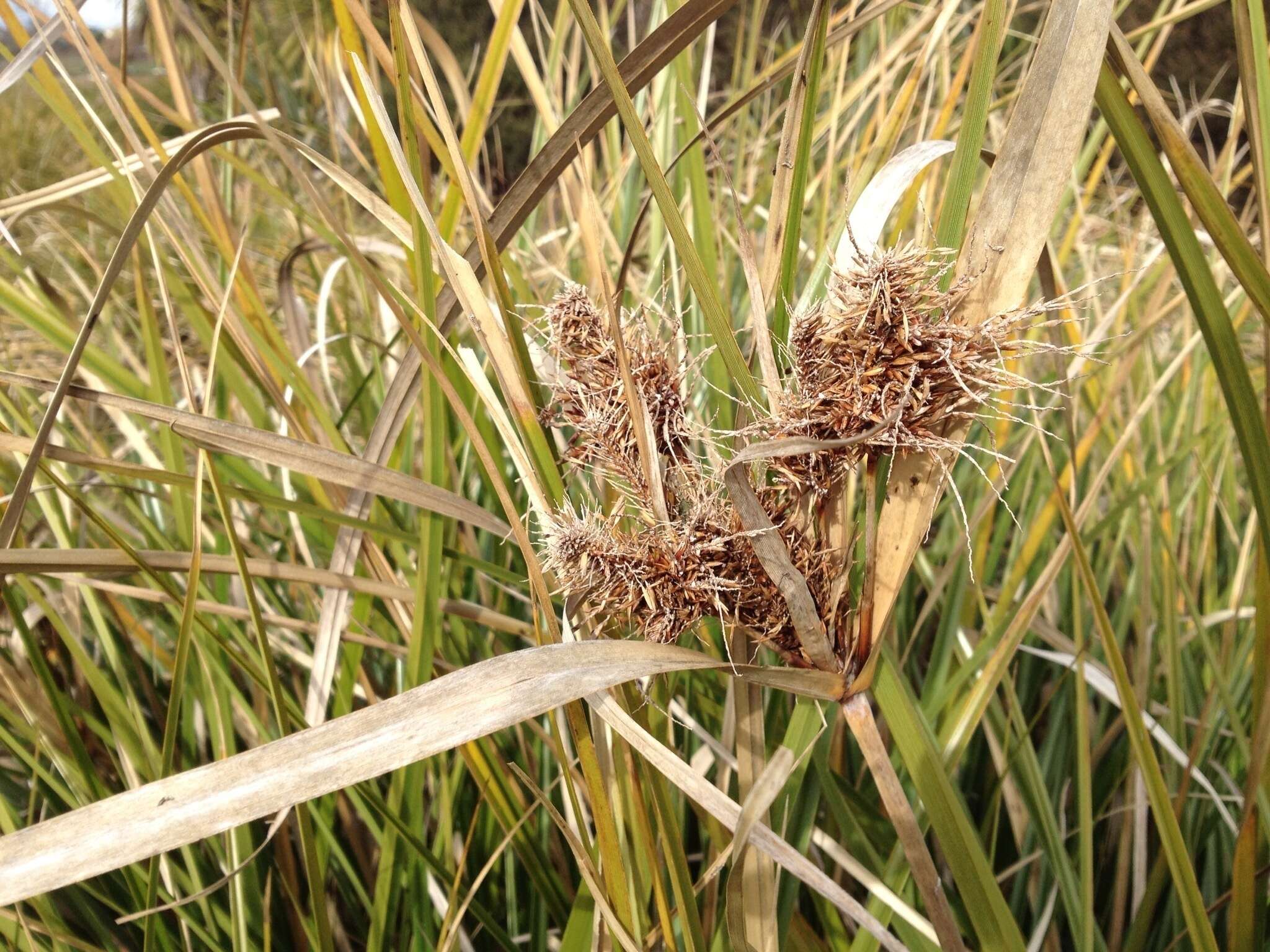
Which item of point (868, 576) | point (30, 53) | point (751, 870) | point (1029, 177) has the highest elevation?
point (30, 53)

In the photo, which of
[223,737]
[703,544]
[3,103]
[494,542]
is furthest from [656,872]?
[3,103]

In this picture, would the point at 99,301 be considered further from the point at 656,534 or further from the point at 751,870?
the point at 751,870

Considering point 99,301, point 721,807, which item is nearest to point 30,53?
point 99,301

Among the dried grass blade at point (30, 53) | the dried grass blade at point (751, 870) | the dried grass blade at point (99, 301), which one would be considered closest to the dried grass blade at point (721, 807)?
the dried grass blade at point (751, 870)

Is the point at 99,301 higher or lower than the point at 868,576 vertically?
higher

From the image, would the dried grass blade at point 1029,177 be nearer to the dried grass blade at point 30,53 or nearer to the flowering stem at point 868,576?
the flowering stem at point 868,576

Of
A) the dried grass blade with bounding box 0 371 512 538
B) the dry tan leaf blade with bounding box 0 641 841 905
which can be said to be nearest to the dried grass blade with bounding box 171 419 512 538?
the dried grass blade with bounding box 0 371 512 538
